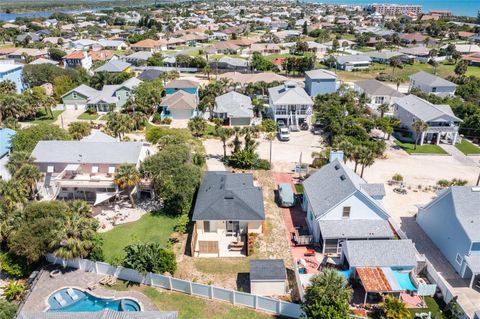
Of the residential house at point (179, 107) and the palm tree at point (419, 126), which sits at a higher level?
the palm tree at point (419, 126)

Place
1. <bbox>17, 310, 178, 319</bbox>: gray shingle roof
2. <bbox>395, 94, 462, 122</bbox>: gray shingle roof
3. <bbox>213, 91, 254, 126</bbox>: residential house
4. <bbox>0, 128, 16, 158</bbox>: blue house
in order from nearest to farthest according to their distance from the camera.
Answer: <bbox>17, 310, 178, 319</bbox>: gray shingle roof < <bbox>0, 128, 16, 158</bbox>: blue house < <bbox>395, 94, 462, 122</bbox>: gray shingle roof < <bbox>213, 91, 254, 126</bbox>: residential house

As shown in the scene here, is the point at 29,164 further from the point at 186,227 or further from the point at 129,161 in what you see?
the point at 186,227

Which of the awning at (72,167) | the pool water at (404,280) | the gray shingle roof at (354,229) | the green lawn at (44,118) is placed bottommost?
the green lawn at (44,118)

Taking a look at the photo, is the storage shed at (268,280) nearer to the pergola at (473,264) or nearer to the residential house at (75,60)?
the pergola at (473,264)

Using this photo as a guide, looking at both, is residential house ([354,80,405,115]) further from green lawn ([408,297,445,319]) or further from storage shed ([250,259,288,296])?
storage shed ([250,259,288,296])

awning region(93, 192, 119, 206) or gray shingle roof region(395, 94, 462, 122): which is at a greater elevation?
gray shingle roof region(395, 94, 462, 122)

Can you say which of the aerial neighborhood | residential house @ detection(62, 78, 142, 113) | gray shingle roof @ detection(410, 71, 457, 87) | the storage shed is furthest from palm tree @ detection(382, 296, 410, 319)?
gray shingle roof @ detection(410, 71, 457, 87)

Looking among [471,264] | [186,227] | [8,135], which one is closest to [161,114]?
[8,135]

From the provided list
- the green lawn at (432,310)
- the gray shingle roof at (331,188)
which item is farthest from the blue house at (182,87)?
the green lawn at (432,310)
